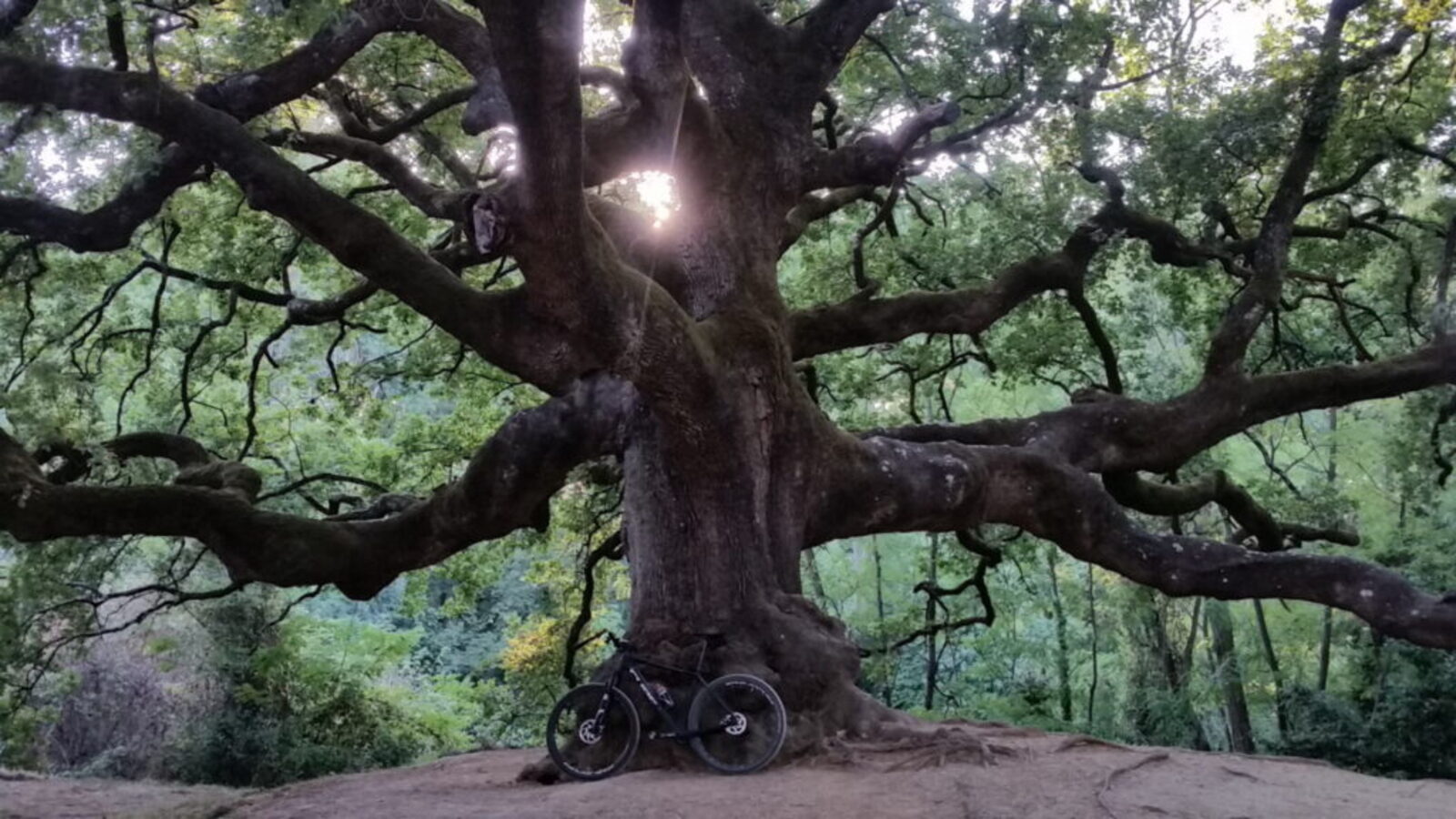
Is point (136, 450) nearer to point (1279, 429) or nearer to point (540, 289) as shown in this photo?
point (540, 289)

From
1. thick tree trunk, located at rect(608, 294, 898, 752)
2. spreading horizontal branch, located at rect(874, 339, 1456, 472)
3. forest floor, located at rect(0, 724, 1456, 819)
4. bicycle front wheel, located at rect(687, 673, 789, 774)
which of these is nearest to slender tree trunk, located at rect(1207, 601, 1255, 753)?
spreading horizontal branch, located at rect(874, 339, 1456, 472)

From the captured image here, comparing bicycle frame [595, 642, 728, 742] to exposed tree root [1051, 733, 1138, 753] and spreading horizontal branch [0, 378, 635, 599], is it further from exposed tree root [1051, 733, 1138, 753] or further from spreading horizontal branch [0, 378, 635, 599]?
exposed tree root [1051, 733, 1138, 753]

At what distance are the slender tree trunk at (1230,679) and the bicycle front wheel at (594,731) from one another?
42.1 ft

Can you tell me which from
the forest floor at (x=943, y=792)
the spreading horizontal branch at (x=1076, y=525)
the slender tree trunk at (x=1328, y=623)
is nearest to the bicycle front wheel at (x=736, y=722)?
the forest floor at (x=943, y=792)

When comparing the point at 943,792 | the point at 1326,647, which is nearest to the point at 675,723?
the point at 943,792

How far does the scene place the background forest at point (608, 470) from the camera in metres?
9.05

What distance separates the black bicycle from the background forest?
3.86 metres

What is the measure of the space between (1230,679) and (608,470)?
37.0 feet

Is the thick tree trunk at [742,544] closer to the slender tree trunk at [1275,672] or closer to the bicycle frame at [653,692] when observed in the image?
the bicycle frame at [653,692]

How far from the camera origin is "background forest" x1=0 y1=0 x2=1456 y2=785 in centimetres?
905

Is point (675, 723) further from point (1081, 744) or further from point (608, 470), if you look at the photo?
point (608, 470)

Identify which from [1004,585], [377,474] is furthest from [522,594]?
[377,474]

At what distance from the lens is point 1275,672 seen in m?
15.5

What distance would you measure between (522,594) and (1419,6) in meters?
24.6
